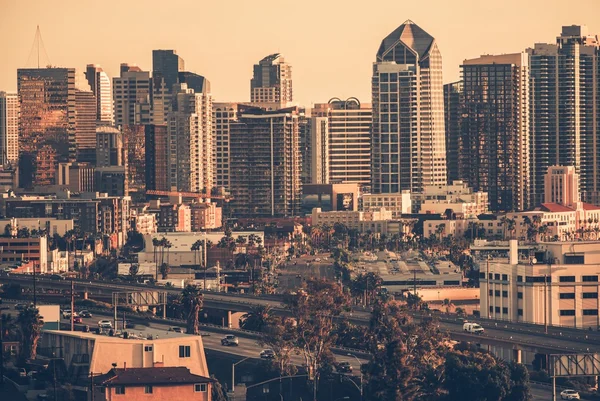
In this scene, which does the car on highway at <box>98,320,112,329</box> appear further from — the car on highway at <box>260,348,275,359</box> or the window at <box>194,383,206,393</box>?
the window at <box>194,383,206,393</box>

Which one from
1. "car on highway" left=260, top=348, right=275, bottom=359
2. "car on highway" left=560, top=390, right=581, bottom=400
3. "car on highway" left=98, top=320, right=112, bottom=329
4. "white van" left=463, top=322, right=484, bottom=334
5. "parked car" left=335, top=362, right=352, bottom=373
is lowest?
"car on highway" left=560, top=390, right=581, bottom=400

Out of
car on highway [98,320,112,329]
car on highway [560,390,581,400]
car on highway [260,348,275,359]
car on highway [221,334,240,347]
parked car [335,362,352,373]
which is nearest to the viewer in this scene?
car on highway [560,390,581,400]

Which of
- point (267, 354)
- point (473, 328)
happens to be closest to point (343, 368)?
point (267, 354)

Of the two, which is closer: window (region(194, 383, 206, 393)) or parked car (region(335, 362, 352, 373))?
window (region(194, 383, 206, 393))

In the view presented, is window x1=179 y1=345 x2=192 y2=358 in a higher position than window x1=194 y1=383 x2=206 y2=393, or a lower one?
higher

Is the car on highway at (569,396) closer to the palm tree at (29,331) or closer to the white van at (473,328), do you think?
the white van at (473,328)

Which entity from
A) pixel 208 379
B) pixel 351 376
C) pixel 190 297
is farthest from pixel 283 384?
pixel 190 297

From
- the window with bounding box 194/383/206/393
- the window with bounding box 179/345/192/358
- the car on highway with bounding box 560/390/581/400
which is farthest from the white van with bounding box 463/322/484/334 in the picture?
the window with bounding box 194/383/206/393
